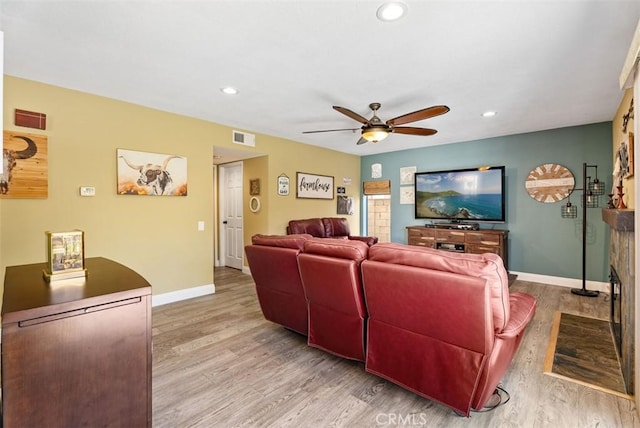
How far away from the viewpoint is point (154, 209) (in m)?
3.96

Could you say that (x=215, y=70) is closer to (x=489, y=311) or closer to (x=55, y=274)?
(x=55, y=274)

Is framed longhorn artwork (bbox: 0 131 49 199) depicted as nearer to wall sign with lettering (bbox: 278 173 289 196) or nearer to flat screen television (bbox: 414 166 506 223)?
wall sign with lettering (bbox: 278 173 289 196)

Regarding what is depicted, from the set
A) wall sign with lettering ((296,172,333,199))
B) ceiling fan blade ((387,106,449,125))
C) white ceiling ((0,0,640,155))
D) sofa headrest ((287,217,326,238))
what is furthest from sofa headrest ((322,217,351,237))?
ceiling fan blade ((387,106,449,125))

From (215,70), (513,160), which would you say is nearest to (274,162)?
(215,70)

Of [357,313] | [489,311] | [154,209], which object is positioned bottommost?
[357,313]

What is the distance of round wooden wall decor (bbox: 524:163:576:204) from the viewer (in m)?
4.77

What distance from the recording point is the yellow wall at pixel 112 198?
9.96 feet

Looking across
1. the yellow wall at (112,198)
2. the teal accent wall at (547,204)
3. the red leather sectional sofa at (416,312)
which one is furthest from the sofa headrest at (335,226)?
the red leather sectional sofa at (416,312)

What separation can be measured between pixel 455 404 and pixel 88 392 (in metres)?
1.86

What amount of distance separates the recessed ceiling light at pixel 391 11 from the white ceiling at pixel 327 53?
0.15ft

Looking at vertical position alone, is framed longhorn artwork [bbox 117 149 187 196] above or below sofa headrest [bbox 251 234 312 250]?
above

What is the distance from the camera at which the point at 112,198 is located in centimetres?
360

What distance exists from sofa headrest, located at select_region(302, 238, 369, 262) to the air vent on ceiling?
3.04 m

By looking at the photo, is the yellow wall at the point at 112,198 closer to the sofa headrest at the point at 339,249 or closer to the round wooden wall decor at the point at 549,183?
the sofa headrest at the point at 339,249
